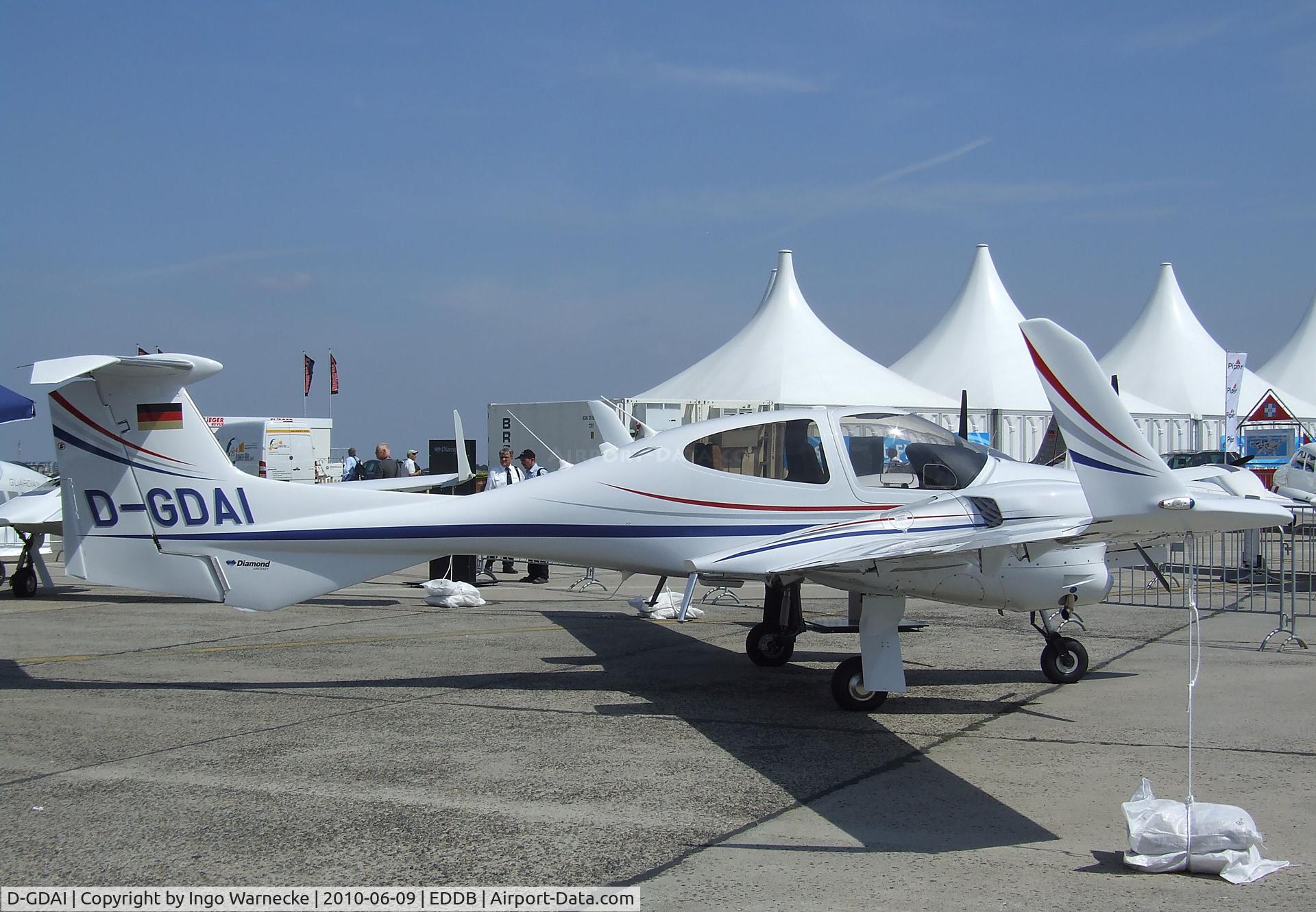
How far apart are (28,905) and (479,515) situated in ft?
15.4

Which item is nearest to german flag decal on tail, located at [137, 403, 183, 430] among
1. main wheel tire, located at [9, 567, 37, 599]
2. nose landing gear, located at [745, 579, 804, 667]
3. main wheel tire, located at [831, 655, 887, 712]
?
nose landing gear, located at [745, 579, 804, 667]

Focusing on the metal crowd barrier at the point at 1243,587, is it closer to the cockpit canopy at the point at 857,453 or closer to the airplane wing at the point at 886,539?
the cockpit canopy at the point at 857,453

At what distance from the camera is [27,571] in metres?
15.4

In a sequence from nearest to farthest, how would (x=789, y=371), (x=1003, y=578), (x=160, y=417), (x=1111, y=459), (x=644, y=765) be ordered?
(x=1111, y=459) < (x=644, y=765) < (x=1003, y=578) < (x=160, y=417) < (x=789, y=371)

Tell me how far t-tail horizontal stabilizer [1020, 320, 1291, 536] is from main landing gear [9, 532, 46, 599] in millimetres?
14746

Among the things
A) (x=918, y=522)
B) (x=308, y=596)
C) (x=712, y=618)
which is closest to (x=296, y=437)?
(x=712, y=618)

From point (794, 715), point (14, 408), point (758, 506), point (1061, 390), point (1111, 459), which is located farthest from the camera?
point (14, 408)

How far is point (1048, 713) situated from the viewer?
26.0 feet

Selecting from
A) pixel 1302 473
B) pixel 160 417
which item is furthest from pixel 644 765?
pixel 1302 473

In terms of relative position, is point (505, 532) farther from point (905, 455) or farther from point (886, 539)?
point (905, 455)

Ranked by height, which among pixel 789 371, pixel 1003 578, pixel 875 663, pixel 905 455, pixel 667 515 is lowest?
→ pixel 875 663

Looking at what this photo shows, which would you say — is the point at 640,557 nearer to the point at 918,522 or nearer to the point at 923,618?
the point at 918,522

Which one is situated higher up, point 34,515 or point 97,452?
point 97,452

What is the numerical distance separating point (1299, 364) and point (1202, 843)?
55.2 metres
